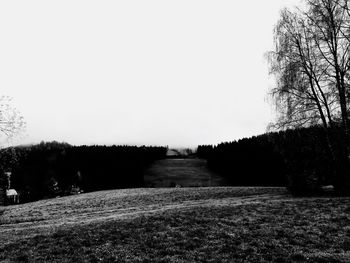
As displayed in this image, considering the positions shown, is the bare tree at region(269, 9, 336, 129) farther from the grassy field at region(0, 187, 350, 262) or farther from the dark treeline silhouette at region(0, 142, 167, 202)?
the dark treeline silhouette at region(0, 142, 167, 202)

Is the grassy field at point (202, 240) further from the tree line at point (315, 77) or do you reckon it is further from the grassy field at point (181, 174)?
the grassy field at point (181, 174)

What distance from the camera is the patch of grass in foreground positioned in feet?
41.5

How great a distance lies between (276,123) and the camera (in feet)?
99.4

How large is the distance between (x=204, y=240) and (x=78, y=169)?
63070 millimetres

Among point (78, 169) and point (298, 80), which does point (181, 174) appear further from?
point (298, 80)

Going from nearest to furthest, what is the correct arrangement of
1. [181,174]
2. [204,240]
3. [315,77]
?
[204,240] < [315,77] < [181,174]

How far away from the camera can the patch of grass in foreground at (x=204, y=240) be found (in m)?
12.7

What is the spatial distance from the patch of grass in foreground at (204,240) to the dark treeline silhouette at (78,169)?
55.4m

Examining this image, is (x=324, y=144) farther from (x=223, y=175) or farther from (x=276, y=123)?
(x=223, y=175)

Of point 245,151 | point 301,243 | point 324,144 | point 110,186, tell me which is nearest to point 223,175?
point 245,151

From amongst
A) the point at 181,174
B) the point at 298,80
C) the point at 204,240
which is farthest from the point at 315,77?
the point at 181,174

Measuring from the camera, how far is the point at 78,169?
74.0 metres

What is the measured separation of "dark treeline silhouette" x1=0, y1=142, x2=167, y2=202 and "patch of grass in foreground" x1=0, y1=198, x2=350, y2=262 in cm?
5539

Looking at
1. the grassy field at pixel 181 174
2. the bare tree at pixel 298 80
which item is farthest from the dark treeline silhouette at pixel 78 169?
the bare tree at pixel 298 80
